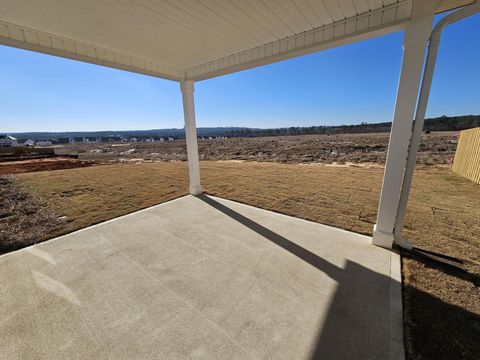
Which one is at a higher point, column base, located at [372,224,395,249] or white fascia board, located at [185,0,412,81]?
white fascia board, located at [185,0,412,81]

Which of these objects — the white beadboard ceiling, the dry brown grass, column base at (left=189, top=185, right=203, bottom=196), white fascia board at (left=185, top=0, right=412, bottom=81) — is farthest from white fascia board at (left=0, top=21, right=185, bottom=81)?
the dry brown grass

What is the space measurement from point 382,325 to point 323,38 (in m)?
3.38

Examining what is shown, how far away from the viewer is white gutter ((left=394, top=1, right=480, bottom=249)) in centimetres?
209

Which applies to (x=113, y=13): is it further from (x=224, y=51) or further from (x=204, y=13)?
(x=224, y=51)

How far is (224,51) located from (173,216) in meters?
3.22

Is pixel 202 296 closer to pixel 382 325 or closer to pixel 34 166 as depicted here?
pixel 382 325

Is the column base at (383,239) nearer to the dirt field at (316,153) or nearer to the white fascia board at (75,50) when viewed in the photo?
the white fascia board at (75,50)

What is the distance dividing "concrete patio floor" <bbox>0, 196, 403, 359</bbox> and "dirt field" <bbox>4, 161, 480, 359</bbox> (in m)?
0.21

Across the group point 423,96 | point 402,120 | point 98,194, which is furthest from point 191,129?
point 423,96

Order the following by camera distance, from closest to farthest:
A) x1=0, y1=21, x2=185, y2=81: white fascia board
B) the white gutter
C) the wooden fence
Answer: the white gutter
x1=0, y1=21, x2=185, y2=81: white fascia board
the wooden fence

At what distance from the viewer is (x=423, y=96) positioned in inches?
94.0

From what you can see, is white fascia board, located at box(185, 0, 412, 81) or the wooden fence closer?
white fascia board, located at box(185, 0, 412, 81)

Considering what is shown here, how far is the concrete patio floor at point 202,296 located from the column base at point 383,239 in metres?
0.11

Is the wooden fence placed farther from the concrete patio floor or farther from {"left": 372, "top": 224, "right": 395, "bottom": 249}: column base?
the concrete patio floor
